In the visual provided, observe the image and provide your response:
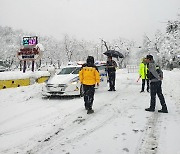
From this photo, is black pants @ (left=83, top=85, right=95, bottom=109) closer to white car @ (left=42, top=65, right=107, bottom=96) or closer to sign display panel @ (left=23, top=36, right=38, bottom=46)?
white car @ (left=42, top=65, right=107, bottom=96)

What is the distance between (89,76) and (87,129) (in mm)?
2317

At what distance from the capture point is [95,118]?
6871mm

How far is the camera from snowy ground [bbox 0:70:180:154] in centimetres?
455

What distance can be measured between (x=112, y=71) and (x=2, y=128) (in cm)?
780

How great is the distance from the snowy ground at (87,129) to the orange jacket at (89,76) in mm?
938

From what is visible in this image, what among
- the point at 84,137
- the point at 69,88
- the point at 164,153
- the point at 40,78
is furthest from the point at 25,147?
the point at 40,78

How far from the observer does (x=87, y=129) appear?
5777 millimetres

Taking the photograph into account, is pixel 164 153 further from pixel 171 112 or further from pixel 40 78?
pixel 40 78

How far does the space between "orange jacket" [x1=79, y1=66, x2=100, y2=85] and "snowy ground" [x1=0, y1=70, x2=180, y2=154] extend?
3.08 ft

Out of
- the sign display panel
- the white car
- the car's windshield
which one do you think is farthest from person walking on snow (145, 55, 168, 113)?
the sign display panel

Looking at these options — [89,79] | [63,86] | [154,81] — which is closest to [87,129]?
[89,79]

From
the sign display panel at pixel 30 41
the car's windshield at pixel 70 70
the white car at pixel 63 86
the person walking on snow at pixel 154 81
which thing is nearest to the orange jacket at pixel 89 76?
the person walking on snow at pixel 154 81

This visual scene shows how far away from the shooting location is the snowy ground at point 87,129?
4.55 metres

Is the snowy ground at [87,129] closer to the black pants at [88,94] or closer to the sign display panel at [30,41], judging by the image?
the black pants at [88,94]
